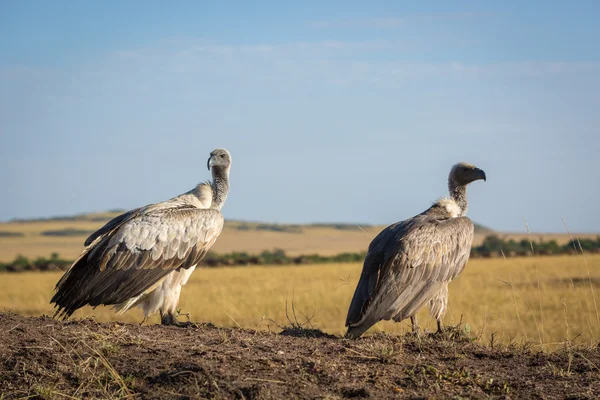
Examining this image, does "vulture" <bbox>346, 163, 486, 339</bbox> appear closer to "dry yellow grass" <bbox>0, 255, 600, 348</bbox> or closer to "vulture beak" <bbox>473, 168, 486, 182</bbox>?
"vulture beak" <bbox>473, 168, 486, 182</bbox>

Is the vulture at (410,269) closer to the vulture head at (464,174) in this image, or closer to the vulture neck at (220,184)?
the vulture head at (464,174)

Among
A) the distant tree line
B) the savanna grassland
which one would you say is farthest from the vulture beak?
the distant tree line

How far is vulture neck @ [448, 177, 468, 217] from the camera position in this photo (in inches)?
432

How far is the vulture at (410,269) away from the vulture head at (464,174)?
3.35ft

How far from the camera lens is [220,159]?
1147cm

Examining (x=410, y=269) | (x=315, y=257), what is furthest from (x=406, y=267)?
(x=315, y=257)

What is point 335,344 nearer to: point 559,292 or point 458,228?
point 458,228

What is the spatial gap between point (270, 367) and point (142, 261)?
3788 millimetres

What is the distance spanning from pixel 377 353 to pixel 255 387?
149 centimetres

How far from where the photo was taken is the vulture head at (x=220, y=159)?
37.4 feet

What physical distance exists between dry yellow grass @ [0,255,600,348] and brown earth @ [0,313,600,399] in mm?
6934

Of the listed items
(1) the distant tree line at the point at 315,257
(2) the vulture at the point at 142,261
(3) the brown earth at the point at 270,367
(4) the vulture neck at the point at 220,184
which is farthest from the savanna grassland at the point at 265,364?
(1) the distant tree line at the point at 315,257

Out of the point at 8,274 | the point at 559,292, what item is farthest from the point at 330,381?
the point at 8,274

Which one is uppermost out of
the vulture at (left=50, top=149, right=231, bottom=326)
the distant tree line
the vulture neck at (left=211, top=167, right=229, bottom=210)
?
the vulture neck at (left=211, top=167, right=229, bottom=210)
